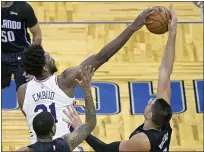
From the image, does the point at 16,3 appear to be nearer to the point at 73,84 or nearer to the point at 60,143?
the point at 73,84

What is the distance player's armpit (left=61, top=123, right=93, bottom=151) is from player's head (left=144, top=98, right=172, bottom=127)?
0.47 meters

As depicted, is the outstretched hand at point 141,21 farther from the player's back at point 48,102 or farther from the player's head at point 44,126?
the player's head at point 44,126

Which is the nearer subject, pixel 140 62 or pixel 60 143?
pixel 60 143

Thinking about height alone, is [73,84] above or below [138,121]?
above

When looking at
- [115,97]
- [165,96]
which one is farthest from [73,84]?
[115,97]

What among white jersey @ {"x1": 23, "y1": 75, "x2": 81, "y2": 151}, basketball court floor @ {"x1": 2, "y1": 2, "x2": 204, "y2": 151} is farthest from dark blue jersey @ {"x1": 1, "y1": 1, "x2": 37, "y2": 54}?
white jersey @ {"x1": 23, "y1": 75, "x2": 81, "y2": 151}

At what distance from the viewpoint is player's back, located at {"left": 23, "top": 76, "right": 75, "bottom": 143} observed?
4922 mm

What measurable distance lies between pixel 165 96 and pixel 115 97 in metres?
3.18

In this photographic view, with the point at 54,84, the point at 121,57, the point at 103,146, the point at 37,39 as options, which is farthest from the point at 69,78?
the point at 121,57

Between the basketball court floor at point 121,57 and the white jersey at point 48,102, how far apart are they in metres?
2.32

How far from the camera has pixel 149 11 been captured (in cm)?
519

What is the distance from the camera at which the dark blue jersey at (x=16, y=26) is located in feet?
22.4

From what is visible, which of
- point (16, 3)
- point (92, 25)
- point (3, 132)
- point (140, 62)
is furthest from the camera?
point (92, 25)

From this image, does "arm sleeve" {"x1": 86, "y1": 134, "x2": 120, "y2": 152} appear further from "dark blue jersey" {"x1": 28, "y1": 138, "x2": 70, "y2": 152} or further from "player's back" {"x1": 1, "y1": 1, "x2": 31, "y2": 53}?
"player's back" {"x1": 1, "y1": 1, "x2": 31, "y2": 53}
